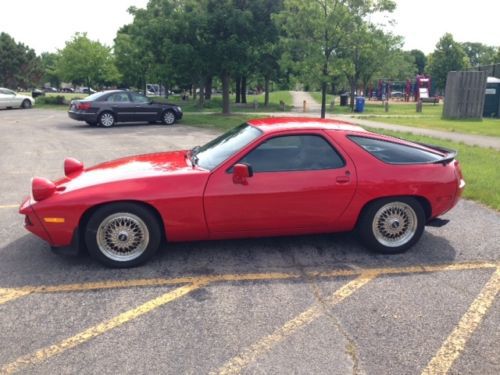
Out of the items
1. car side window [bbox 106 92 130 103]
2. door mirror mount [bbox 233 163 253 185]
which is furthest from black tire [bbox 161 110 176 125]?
door mirror mount [bbox 233 163 253 185]

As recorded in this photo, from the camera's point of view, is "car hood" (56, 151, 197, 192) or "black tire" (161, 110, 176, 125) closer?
Answer: "car hood" (56, 151, 197, 192)

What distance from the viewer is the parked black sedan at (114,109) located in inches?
683

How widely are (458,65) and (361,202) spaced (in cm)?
5435

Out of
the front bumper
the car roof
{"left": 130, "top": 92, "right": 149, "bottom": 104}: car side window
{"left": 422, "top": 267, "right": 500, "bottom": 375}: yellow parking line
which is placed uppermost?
{"left": 130, "top": 92, "right": 149, "bottom": 104}: car side window

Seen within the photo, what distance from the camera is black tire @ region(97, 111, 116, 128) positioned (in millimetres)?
17453

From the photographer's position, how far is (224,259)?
4355 millimetres

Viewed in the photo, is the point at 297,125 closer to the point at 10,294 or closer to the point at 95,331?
the point at 95,331

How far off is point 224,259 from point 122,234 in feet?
3.28

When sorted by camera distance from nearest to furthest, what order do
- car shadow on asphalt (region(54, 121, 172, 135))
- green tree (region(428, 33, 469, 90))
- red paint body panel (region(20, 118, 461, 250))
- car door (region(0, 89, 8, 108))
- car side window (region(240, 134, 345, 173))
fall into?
red paint body panel (region(20, 118, 461, 250)), car side window (region(240, 134, 345, 173)), car shadow on asphalt (region(54, 121, 172, 135)), car door (region(0, 89, 8, 108)), green tree (region(428, 33, 469, 90))

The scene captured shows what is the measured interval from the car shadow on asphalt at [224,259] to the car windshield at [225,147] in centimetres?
92

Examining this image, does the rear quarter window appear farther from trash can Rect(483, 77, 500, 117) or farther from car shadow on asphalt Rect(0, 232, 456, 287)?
trash can Rect(483, 77, 500, 117)

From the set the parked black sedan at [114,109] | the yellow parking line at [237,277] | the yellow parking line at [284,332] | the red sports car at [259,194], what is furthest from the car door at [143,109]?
the yellow parking line at [284,332]

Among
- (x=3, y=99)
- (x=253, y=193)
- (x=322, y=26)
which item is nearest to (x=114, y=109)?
(x=322, y=26)

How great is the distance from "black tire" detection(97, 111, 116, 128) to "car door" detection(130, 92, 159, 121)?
35.5 inches
